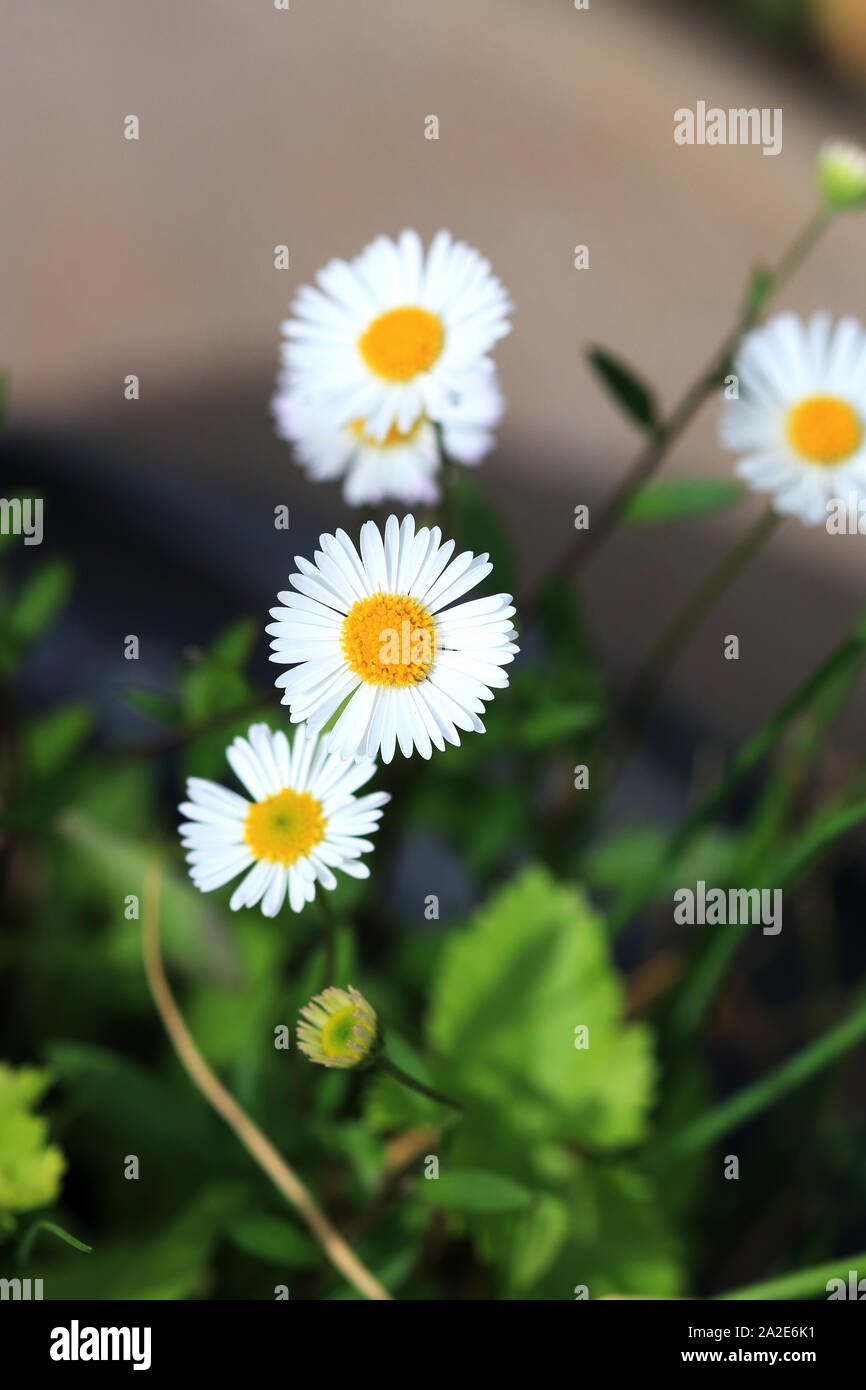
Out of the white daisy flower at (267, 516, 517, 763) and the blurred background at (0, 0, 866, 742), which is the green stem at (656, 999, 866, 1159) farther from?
the blurred background at (0, 0, 866, 742)

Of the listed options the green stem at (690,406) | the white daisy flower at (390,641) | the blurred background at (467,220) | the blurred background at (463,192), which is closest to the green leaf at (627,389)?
the green stem at (690,406)

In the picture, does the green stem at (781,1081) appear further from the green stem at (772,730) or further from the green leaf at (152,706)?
the green leaf at (152,706)

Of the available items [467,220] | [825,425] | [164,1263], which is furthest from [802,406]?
[467,220]

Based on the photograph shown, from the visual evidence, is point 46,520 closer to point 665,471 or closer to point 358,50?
point 665,471

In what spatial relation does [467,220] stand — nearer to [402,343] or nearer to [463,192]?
[463,192]

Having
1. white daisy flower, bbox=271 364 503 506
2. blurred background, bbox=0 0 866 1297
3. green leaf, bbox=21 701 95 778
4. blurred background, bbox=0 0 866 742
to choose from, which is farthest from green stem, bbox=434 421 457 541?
blurred background, bbox=0 0 866 742

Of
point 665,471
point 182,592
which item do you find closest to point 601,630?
point 665,471
